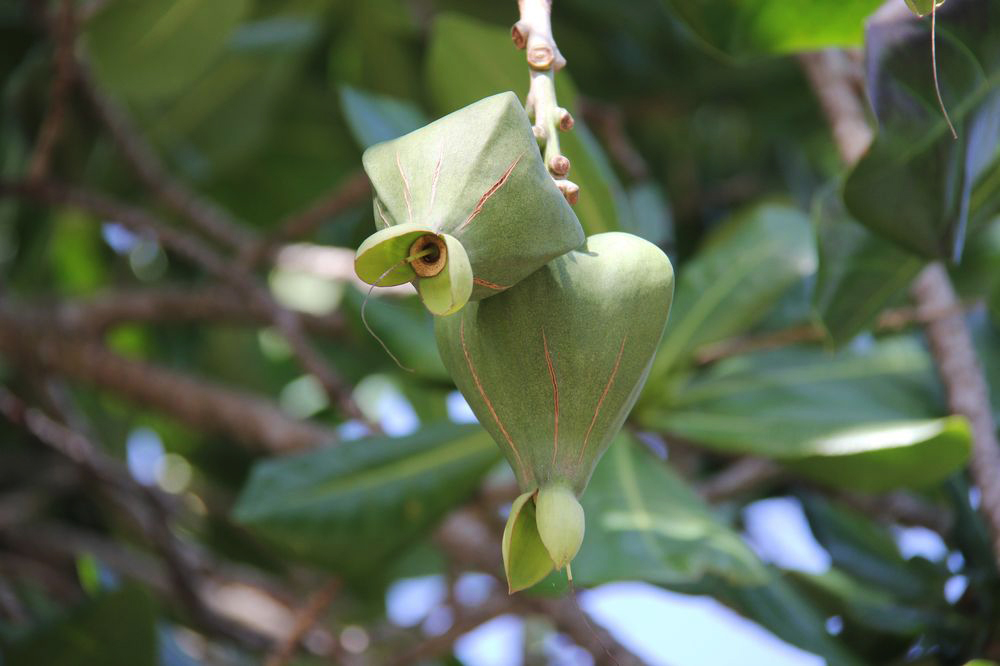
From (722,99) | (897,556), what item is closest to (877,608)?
(897,556)

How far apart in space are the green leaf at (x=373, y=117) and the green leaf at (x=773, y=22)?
0.41 meters

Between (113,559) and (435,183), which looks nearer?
(435,183)

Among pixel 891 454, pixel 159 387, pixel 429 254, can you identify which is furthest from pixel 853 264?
pixel 159 387

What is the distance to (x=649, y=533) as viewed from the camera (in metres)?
0.98

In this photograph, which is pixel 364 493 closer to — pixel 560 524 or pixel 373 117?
pixel 373 117

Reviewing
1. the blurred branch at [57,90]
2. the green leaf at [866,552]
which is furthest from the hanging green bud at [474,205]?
the blurred branch at [57,90]

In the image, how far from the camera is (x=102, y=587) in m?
1.34

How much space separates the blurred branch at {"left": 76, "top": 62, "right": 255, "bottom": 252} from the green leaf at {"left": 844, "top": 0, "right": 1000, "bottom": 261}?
3.12 feet

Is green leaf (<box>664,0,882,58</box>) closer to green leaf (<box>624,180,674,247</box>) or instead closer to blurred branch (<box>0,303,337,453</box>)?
green leaf (<box>624,180,674,247</box>)

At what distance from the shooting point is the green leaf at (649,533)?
91 centimetres

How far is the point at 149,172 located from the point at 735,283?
2.72ft

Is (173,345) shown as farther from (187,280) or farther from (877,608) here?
(877,608)

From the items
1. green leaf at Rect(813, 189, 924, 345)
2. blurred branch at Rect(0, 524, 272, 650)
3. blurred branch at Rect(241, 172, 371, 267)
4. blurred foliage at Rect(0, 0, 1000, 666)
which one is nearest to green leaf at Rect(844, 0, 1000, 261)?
blurred foliage at Rect(0, 0, 1000, 666)

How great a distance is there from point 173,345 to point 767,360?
1064 mm
